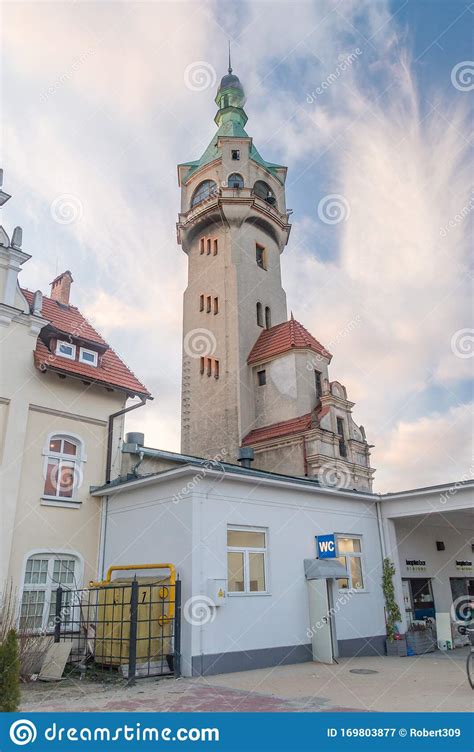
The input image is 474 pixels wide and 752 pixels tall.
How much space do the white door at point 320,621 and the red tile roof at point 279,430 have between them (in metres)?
12.6

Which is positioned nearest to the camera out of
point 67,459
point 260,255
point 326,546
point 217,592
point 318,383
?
point 217,592

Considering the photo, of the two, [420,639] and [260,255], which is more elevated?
[260,255]

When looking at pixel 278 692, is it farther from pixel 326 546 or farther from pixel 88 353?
pixel 88 353

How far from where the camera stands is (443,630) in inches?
604

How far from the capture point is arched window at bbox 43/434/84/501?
14008 millimetres

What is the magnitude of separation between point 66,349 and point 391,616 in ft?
38.8

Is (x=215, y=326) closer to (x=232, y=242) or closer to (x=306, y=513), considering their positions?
(x=232, y=242)

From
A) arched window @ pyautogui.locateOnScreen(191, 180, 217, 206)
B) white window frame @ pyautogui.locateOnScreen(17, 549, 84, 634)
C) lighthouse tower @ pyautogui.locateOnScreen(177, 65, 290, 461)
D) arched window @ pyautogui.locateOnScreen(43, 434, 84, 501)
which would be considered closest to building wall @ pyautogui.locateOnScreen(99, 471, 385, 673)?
white window frame @ pyautogui.locateOnScreen(17, 549, 84, 634)

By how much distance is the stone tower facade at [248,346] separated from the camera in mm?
26375

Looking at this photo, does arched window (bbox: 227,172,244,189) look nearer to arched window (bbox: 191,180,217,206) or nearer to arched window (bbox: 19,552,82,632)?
arched window (bbox: 191,180,217,206)

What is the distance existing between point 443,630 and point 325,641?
4.96 m

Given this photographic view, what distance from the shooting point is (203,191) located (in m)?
35.0

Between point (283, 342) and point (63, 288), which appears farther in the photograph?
point (283, 342)

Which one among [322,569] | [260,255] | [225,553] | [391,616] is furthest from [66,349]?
[260,255]
